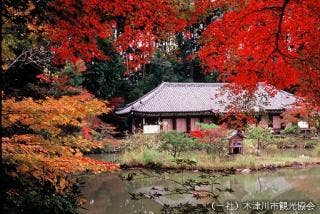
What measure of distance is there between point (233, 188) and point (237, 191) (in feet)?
1.85

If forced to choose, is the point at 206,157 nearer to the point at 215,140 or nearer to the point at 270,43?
the point at 215,140

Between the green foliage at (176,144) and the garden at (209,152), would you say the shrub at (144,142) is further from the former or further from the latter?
the green foliage at (176,144)

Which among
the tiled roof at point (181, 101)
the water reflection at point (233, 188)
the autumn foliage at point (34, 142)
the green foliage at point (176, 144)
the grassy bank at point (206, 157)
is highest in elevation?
the tiled roof at point (181, 101)

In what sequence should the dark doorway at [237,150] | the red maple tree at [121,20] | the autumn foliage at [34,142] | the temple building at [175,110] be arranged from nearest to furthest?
the autumn foliage at [34,142] < the red maple tree at [121,20] < the dark doorway at [237,150] < the temple building at [175,110]

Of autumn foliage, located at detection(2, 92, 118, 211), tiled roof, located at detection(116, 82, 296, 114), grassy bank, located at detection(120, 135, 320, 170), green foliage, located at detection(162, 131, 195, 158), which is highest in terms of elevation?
tiled roof, located at detection(116, 82, 296, 114)

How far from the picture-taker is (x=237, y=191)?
1420cm

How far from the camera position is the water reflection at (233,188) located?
12477 mm

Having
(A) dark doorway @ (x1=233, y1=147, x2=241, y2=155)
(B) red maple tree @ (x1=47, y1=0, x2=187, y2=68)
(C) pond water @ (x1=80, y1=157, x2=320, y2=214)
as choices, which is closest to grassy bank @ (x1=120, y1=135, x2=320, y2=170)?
(A) dark doorway @ (x1=233, y1=147, x2=241, y2=155)

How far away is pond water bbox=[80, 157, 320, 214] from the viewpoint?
12.2m

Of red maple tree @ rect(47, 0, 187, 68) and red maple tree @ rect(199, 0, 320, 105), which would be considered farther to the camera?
red maple tree @ rect(199, 0, 320, 105)

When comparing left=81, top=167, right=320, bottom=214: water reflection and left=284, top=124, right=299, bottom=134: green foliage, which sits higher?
left=284, top=124, right=299, bottom=134: green foliage

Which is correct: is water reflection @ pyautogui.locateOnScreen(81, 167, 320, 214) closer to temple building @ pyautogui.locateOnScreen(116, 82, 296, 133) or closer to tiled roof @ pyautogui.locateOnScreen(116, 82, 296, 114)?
temple building @ pyautogui.locateOnScreen(116, 82, 296, 133)

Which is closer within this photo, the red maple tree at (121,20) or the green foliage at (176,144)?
the red maple tree at (121,20)

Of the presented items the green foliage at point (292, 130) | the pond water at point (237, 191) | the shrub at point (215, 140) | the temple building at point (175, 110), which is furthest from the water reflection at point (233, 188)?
the green foliage at point (292, 130)
